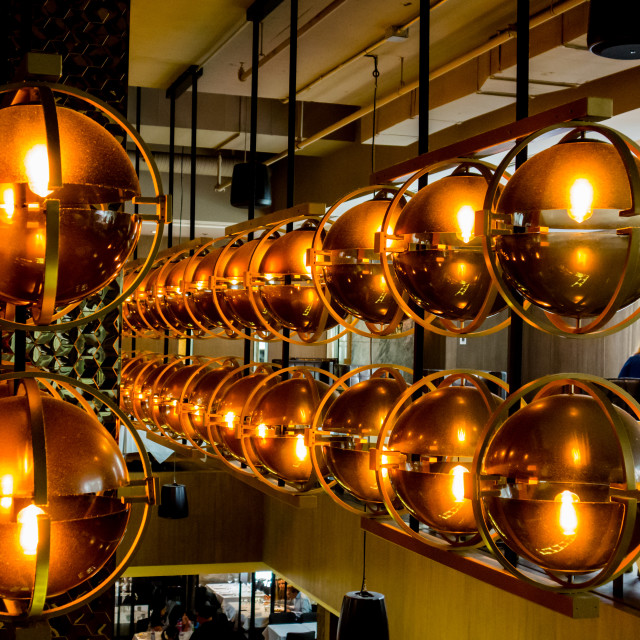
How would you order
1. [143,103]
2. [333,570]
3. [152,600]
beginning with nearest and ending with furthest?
[143,103], [333,570], [152,600]

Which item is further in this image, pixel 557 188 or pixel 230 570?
pixel 230 570

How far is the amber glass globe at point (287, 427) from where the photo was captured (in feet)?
8.06

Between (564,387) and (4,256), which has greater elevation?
(4,256)

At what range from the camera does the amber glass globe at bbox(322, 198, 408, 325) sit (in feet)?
6.53

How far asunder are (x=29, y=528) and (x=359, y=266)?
41.0 inches

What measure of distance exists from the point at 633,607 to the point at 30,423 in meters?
4.97

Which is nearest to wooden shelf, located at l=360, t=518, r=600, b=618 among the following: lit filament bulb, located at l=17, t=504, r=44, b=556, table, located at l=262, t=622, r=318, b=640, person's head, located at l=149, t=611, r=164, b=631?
lit filament bulb, located at l=17, t=504, r=44, b=556

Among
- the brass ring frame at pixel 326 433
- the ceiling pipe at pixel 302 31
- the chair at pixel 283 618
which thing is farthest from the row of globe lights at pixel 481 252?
the chair at pixel 283 618

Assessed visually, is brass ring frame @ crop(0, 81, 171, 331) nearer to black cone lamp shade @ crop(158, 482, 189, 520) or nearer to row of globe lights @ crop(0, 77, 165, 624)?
row of globe lights @ crop(0, 77, 165, 624)

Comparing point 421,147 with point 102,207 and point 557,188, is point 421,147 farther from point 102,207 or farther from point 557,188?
point 102,207

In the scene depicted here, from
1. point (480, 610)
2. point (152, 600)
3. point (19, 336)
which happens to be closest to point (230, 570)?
point (152, 600)

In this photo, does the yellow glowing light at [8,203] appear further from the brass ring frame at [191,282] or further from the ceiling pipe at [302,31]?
the ceiling pipe at [302,31]

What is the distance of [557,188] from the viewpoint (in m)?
1.37

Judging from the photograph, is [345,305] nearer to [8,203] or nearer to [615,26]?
[8,203]
